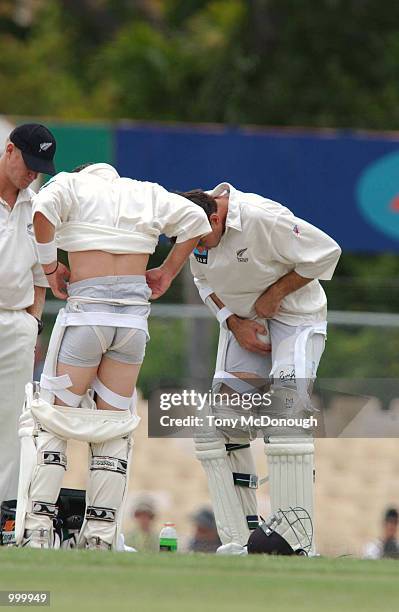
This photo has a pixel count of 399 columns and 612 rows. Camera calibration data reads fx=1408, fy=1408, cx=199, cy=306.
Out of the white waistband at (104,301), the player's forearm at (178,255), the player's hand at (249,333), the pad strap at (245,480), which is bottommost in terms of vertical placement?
the pad strap at (245,480)

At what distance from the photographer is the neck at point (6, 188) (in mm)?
7484

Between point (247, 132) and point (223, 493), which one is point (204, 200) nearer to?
point (223, 493)

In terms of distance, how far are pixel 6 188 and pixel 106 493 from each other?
1.78 m

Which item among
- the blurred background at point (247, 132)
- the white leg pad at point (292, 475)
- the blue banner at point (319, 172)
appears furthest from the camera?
A: the blue banner at point (319, 172)

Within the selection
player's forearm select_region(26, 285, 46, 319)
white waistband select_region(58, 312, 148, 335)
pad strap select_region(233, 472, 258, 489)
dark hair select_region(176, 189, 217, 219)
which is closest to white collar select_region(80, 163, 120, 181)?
dark hair select_region(176, 189, 217, 219)

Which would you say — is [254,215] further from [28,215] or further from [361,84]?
[361,84]

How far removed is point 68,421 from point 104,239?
89 cm

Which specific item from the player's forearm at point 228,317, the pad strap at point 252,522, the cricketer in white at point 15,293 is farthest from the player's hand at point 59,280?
the pad strap at point 252,522

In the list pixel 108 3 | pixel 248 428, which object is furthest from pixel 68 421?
pixel 108 3

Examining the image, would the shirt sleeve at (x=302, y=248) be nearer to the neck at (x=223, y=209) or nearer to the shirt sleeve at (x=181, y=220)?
the neck at (x=223, y=209)

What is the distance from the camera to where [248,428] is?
24.6 feet

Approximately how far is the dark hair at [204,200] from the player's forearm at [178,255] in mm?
374

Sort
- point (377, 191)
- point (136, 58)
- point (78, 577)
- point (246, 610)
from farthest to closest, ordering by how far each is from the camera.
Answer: point (136, 58) → point (377, 191) → point (78, 577) → point (246, 610)

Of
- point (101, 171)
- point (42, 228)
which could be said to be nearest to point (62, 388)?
point (42, 228)
